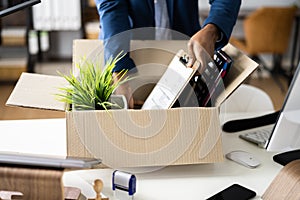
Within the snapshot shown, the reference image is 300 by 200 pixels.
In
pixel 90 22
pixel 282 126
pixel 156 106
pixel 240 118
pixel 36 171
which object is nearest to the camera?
pixel 36 171

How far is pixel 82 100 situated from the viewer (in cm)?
124

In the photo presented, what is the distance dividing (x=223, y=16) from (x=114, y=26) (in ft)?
1.20

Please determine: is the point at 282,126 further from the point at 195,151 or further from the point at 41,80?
the point at 41,80

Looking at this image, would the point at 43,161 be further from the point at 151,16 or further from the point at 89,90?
the point at 151,16

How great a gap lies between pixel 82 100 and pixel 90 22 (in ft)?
11.9

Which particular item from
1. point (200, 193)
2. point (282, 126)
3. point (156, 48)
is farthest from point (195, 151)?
point (156, 48)

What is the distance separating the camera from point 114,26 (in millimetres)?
1615

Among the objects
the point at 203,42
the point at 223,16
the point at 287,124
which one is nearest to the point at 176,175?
the point at 287,124

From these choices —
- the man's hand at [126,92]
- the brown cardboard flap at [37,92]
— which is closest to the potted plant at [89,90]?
the brown cardboard flap at [37,92]

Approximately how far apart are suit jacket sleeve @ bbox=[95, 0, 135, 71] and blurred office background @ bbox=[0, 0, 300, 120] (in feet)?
9.14

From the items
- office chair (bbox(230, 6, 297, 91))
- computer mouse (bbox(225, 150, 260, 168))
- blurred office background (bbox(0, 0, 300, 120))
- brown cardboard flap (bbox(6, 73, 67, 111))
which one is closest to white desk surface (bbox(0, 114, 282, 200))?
computer mouse (bbox(225, 150, 260, 168))

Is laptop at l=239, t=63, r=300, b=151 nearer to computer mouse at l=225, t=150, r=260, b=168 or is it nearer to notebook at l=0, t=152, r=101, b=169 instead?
computer mouse at l=225, t=150, r=260, b=168

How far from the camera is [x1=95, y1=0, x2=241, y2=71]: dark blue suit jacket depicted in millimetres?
1524

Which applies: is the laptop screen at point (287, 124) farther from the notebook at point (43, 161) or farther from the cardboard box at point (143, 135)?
the notebook at point (43, 161)
